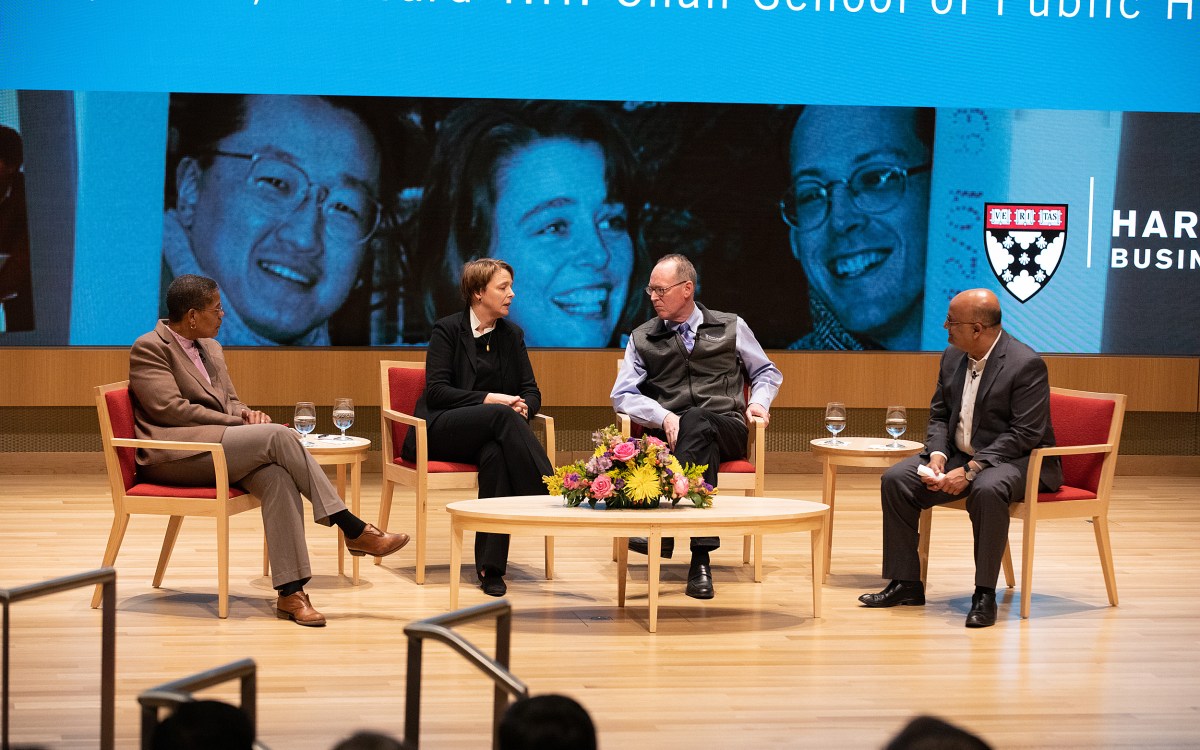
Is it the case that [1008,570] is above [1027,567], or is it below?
below

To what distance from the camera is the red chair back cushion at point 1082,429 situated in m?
5.37

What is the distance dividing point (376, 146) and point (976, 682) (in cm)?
515

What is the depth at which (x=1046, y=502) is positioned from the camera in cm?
519

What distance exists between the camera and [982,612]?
5020 mm

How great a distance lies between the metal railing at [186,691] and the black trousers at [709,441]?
343 centimetres

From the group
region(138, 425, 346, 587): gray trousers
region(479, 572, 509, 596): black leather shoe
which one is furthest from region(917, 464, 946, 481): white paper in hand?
region(138, 425, 346, 587): gray trousers

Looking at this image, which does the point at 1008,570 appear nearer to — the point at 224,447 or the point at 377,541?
the point at 377,541

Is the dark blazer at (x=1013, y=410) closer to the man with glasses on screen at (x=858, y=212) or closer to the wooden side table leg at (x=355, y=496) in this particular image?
the wooden side table leg at (x=355, y=496)

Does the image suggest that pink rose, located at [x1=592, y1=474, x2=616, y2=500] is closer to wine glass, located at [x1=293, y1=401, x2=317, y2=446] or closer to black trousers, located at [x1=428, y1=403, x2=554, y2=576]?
black trousers, located at [x1=428, y1=403, x2=554, y2=576]

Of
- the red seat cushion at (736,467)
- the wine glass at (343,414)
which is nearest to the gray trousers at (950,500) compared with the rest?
the red seat cushion at (736,467)

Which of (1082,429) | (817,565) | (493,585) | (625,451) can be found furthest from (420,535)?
(1082,429)

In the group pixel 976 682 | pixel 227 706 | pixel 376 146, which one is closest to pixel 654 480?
pixel 976 682

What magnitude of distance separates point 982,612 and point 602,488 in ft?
4.63

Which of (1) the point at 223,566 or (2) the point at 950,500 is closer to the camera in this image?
(1) the point at 223,566
